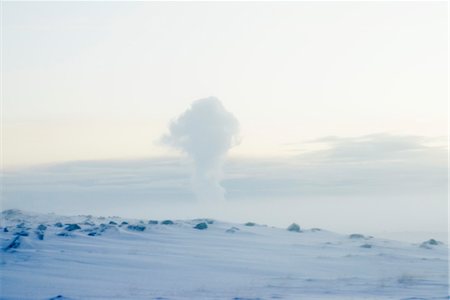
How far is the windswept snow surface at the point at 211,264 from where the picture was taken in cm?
1655

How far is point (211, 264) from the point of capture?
844 inches

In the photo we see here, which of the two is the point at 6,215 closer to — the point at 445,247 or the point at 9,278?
the point at 9,278

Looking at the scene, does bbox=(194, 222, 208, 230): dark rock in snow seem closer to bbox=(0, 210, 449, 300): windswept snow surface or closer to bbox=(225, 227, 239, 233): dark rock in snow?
bbox=(0, 210, 449, 300): windswept snow surface

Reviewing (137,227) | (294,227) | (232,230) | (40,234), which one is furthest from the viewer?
(294,227)

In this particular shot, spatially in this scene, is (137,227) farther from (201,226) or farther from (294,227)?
(294,227)

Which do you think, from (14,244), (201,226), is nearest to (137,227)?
(201,226)

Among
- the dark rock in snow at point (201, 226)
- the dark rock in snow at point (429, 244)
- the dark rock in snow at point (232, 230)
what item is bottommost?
the dark rock in snow at point (429, 244)

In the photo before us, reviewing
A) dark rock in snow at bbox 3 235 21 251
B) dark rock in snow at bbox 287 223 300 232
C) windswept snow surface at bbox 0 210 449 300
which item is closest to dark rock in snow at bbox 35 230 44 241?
windswept snow surface at bbox 0 210 449 300

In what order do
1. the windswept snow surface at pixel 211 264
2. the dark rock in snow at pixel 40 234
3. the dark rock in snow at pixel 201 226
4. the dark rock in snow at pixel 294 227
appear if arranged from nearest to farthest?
the windswept snow surface at pixel 211 264
the dark rock in snow at pixel 40 234
the dark rock in snow at pixel 201 226
the dark rock in snow at pixel 294 227

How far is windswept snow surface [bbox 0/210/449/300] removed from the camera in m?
16.5

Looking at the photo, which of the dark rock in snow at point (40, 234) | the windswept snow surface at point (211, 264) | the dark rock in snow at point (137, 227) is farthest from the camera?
the dark rock in snow at point (137, 227)

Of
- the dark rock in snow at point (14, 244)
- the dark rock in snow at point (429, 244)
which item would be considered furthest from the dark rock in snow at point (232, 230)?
the dark rock in snow at point (14, 244)

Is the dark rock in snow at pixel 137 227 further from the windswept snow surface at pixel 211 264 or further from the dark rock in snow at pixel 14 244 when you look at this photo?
the dark rock in snow at pixel 14 244

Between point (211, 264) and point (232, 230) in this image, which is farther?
point (232, 230)
